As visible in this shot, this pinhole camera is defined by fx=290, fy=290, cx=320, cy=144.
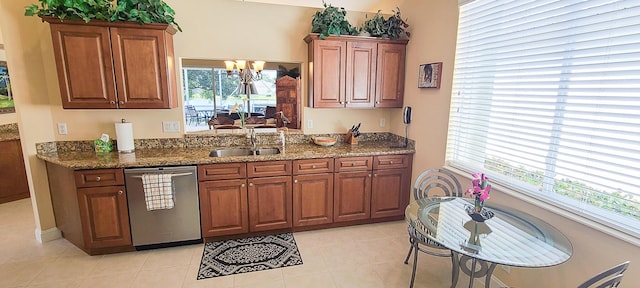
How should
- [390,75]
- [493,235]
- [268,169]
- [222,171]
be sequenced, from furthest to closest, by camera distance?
[390,75] → [268,169] → [222,171] → [493,235]

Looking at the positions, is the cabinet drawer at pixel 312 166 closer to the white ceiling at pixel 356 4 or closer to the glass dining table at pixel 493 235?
the glass dining table at pixel 493 235

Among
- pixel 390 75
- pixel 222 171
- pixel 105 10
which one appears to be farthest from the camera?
pixel 390 75

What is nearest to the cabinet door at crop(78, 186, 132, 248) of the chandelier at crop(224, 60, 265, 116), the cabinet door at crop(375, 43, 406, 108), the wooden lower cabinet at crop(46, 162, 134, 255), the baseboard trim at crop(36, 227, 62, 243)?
the wooden lower cabinet at crop(46, 162, 134, 255)

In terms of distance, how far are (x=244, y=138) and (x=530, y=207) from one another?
2.80 metres

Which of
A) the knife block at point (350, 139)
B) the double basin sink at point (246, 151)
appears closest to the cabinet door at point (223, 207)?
the double basin sink at point (246, 151)

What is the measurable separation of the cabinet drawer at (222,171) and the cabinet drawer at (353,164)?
0.99 m

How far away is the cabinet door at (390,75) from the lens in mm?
3367

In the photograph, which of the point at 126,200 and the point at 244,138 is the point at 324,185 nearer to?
the point at 244,138

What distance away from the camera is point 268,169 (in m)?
2.95

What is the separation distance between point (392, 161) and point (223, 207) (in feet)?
6.20

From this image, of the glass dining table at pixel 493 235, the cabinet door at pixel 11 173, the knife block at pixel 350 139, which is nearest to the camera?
the glass dining table at pixel 493 235

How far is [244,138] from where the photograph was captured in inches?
135

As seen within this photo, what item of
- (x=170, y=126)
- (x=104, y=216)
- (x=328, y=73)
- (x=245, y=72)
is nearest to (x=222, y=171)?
(x=170, y=126)

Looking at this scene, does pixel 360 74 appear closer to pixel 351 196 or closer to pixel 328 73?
pixel 328 73
